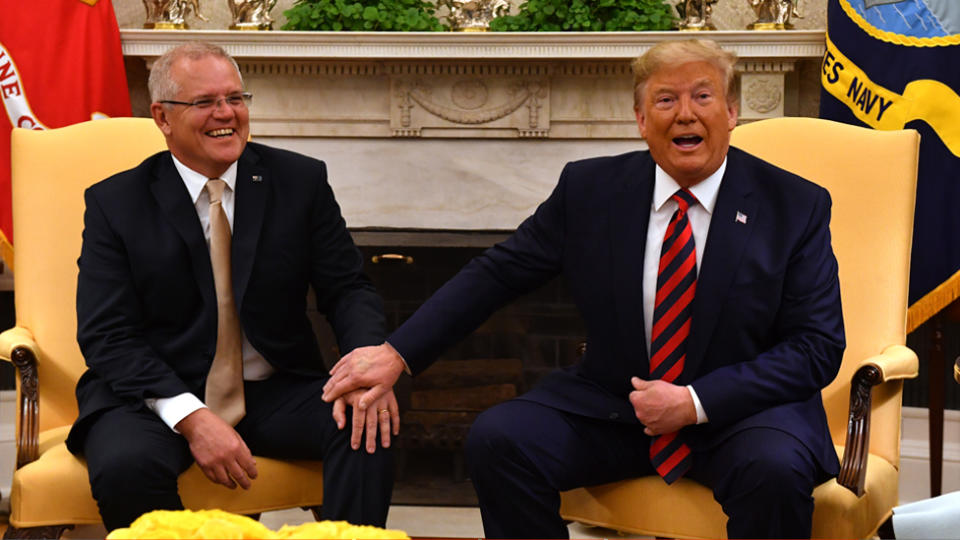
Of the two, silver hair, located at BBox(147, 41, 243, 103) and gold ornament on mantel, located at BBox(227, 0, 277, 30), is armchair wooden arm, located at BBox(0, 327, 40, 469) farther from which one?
gold ornament on mantel, located at BBox(227, 0, 277, 30)

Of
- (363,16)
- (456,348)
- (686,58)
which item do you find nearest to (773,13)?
(363,16)

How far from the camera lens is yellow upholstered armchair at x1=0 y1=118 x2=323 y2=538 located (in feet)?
7.27

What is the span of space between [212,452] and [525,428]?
609 millimetres

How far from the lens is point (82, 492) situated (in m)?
2.22

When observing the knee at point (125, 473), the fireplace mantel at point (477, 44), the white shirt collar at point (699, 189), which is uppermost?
the fireplace mantel at point (477, 44)

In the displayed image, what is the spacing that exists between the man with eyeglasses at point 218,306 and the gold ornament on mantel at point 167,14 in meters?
1.53

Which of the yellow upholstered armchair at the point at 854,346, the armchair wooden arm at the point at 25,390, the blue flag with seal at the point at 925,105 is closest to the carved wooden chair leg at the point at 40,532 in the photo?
the armchair wooden arm at the point at 25,390

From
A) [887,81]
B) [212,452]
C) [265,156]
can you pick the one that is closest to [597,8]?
[887,81]

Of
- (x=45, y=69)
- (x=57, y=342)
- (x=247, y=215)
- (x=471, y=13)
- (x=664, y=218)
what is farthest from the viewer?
(x=471, y=13)

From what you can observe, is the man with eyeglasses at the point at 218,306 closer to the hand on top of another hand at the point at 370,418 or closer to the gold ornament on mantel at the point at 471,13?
the hand on top of another hand at the point at 370,418

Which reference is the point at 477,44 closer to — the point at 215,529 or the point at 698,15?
the point at 698,15

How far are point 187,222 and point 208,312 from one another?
0.65 ft

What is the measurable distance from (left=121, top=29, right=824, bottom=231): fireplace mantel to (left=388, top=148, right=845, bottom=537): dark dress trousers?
1.55 meters

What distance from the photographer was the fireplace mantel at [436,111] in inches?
150
